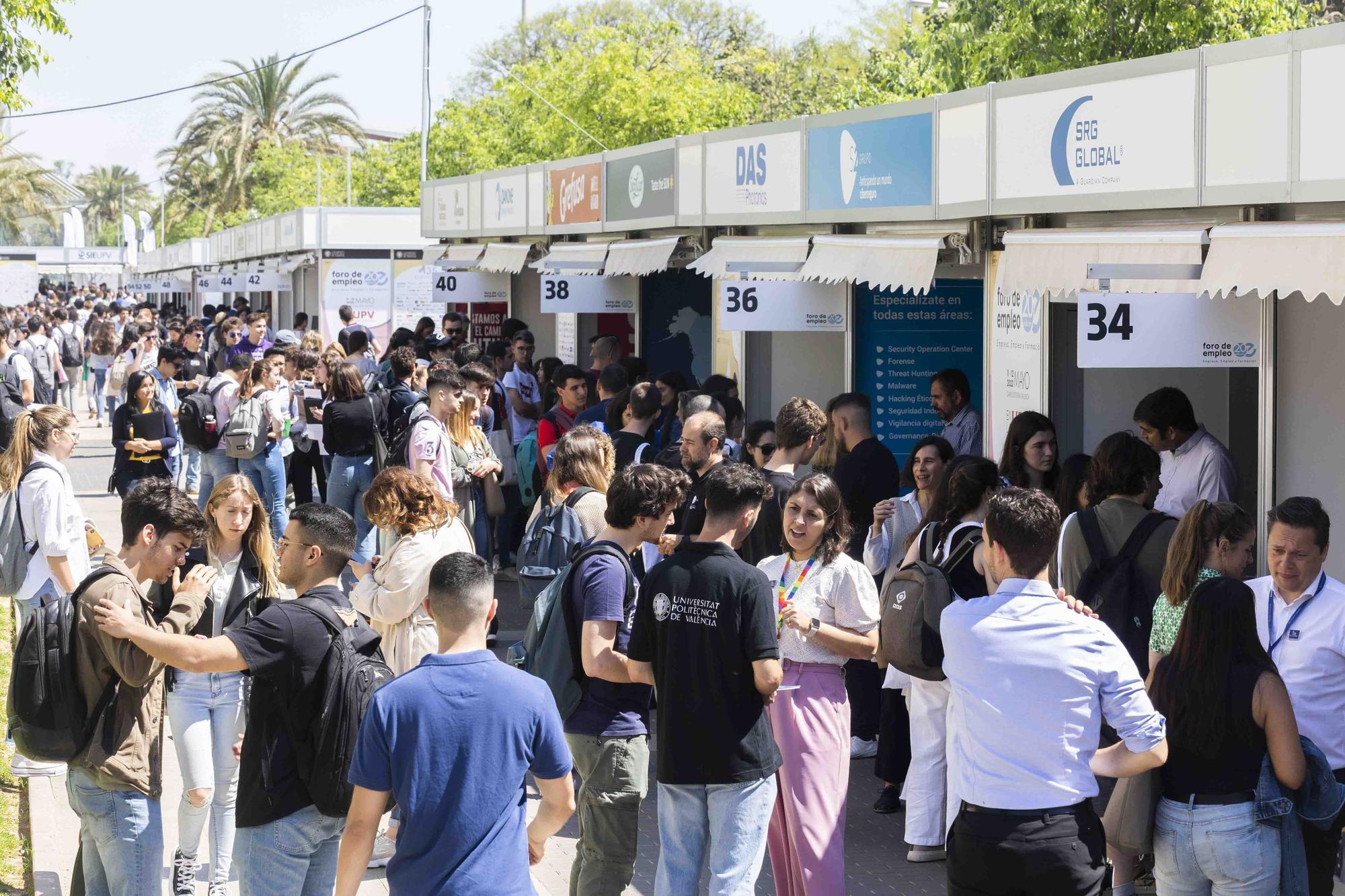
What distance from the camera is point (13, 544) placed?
23.5 feet

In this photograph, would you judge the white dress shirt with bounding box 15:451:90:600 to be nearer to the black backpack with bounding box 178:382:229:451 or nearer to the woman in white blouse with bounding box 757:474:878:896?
the woman in white blouse with bounding box 757:474:878:896

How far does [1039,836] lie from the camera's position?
3.98 meters

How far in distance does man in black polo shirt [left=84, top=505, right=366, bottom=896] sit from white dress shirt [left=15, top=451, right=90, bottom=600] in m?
2.70

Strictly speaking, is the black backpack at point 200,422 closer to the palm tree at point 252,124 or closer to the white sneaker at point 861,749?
the white sneaker at point 861,749

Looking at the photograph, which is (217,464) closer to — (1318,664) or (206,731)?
(206,731)

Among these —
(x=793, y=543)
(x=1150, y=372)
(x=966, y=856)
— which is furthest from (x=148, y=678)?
(x=1150, y=372)

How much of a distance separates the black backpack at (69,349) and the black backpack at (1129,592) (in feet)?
78.6

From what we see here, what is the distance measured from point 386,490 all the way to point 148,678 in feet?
4.89

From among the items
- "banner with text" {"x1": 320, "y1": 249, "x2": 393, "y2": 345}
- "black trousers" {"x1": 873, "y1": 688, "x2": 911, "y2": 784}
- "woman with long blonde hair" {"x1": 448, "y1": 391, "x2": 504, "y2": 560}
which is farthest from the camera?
"banner with text" {"x1": 320, "y1": 249, "x2": 393, "y2": 345}

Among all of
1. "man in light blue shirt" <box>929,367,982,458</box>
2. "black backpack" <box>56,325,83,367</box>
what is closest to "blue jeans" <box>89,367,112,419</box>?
"black backpack" <box>56,325,83,367</box>

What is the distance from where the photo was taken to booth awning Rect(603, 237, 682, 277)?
38.3ft

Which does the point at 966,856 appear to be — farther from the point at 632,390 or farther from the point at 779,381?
the point at 779,381

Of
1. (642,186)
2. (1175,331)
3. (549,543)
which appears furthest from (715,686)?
(642,186)

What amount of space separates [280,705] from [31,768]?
11.7 ft
